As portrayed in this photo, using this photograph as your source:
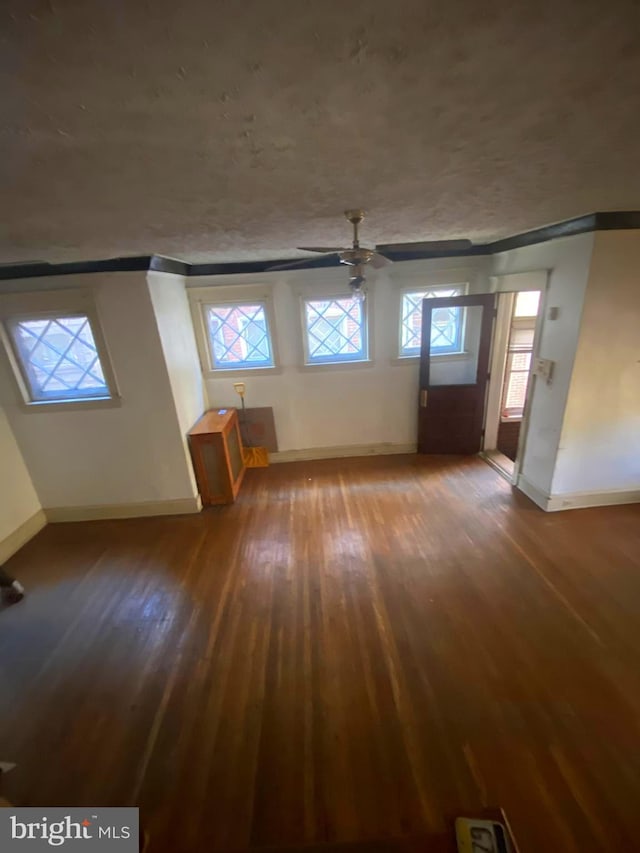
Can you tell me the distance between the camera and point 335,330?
14.0ft

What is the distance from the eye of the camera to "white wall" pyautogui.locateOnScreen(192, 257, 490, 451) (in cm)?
398

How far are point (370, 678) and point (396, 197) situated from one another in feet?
8.16

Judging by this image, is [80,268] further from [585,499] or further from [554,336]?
[585,499]

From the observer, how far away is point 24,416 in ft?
10.6

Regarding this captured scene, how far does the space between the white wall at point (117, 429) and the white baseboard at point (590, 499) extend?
3522 mm

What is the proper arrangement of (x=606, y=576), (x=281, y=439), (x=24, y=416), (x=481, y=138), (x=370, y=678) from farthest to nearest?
(x=281, y=439) → (x=24, y=416) → (x=606, y=576) → (x=370, y=678) → (x=481, y=138)

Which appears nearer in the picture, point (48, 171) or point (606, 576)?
point (48, 171)

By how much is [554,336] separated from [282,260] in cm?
281

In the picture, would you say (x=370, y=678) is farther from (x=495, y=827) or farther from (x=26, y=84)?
(x=26, y=84)

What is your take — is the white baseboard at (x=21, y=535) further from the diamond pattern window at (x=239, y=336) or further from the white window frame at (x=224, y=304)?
the diamond pattern window at (x=239, y=336)

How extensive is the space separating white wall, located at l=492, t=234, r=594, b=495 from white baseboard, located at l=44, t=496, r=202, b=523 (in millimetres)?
3411

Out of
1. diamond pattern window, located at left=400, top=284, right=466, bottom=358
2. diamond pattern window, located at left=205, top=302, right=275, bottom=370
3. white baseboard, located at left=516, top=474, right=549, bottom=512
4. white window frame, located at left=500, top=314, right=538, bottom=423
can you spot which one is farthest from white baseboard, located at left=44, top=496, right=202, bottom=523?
white window frame, located at left=500, top=314, right=538, bottom=423

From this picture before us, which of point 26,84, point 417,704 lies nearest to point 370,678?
point 417,704

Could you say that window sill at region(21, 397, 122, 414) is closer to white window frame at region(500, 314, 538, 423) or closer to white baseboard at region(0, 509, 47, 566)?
white baseboard at region(0, 509, 47, 566)
